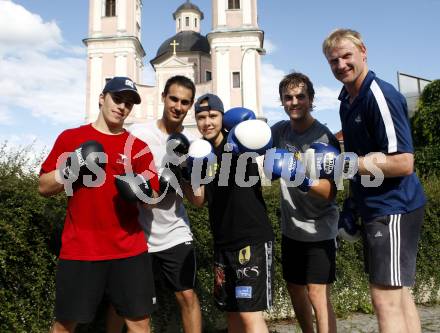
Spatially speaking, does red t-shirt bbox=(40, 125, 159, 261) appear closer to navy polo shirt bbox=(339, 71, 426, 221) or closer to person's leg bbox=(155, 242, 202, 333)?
person's leg bbox=(155, 242, 202, 333)

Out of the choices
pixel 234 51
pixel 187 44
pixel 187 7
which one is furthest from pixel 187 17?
pixel 234 51

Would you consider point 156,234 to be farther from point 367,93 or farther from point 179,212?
point 367,93

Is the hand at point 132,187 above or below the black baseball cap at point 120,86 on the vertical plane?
below

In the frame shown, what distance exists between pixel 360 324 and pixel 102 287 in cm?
317

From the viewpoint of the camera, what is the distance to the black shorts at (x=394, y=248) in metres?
2.27

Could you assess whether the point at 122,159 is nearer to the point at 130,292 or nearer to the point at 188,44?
the point at 130,292

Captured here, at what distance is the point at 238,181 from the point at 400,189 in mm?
989

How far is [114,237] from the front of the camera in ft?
8.21

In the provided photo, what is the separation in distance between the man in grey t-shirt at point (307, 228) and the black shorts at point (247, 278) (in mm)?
515

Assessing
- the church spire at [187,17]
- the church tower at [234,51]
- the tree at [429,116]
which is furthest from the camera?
the church spire at [187,17]

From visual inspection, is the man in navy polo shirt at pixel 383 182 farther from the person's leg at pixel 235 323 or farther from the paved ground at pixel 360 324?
the paved ground at pixel 360 324

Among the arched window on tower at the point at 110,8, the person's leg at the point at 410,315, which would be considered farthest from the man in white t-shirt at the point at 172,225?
the arched window on tower at the point at 110,8

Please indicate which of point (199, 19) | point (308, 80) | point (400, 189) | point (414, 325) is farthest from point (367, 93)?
point (199, 19)

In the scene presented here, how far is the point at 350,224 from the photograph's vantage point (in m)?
2.66
